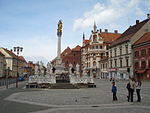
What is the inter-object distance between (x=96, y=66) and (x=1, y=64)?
39.0m

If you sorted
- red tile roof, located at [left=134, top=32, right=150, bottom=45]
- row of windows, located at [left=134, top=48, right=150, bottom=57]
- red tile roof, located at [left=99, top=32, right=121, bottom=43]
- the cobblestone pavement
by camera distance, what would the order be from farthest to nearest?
1. red tile roof, located at [left=99, top=32, right=121, bottom=43]
2. red tile roof, located at [left=134, top=32, right=150, bottom=45]
3. row of windows, located at [left=134, top=48, right=150, bottom=57]
4. the cobblestone pavement

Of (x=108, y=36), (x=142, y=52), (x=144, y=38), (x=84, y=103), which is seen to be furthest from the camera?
(x=108, y=36)

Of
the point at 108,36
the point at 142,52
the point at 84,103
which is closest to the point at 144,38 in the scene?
the point at 142,52

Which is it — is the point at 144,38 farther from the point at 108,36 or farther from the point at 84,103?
the point at 84,103

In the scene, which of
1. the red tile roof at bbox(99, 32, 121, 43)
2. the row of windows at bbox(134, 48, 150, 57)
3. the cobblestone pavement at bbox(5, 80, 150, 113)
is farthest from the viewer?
the red tile roof at bbox(99, 32, 121, 43)

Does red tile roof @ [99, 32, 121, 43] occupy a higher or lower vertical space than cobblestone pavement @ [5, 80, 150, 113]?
higher

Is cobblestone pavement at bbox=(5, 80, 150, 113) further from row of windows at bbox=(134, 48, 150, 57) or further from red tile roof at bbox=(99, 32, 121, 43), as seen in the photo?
red tile roof at bbox=(99, 32, 121, 43)

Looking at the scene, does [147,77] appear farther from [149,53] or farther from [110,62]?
[110,62]

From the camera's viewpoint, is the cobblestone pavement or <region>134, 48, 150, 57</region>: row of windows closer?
the cobblestone pavement

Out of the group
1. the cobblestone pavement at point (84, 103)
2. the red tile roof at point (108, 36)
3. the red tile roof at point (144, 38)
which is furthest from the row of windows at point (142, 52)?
the cobblestone pavement at point (84, 103)

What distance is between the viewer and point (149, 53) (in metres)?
44.4

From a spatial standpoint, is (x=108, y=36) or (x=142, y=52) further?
(x=108, y=36)

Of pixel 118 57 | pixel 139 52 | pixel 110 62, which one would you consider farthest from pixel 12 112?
pixel 110 62

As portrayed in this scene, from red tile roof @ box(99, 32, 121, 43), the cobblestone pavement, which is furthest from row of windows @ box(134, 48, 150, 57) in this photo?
the cobblestone pavement
